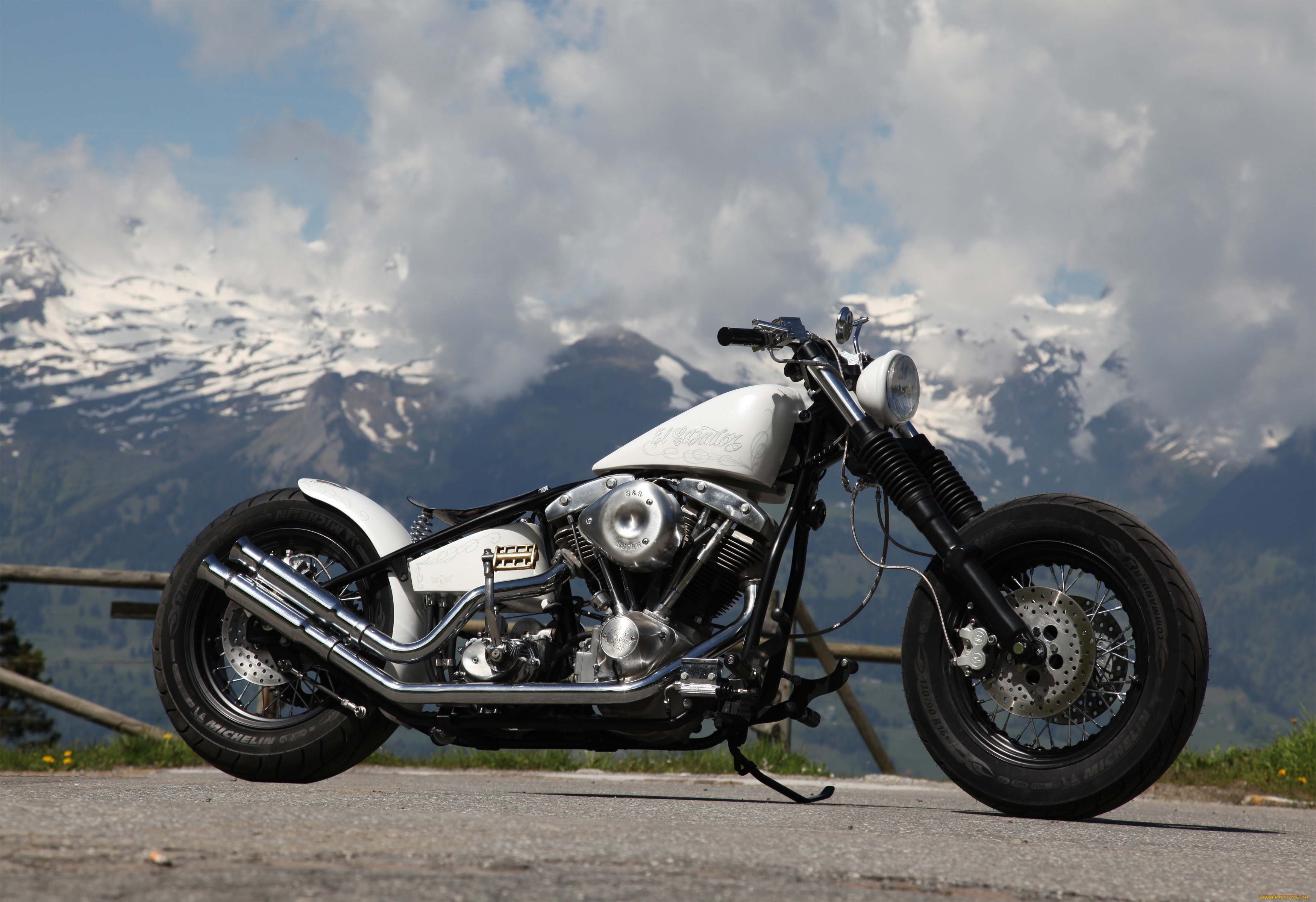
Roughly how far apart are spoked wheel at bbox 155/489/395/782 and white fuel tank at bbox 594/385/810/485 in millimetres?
1314

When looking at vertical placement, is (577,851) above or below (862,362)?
below

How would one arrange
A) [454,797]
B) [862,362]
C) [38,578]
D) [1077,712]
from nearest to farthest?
[1077,712] → [454,797] → [862,362] → [38,578]

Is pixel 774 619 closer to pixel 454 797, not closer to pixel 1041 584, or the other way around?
pixel 1041 584

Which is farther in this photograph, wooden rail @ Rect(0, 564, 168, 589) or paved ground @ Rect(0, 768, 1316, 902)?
wooden rail @ Rect(0, 564, 168, 589)

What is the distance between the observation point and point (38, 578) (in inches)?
328

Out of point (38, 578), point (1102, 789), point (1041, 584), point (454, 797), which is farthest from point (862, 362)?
point (38, 578)

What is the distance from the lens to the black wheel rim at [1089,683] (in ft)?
12.5

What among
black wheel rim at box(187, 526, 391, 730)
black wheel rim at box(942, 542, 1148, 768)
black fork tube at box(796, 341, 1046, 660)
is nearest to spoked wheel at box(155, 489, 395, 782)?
black wheel rim at box(187, 526, 391, 730)

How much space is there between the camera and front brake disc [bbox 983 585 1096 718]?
3.80m

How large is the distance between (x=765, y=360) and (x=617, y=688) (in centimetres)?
157

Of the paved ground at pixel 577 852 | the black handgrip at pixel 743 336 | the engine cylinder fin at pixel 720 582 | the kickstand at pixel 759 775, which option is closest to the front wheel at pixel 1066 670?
the paved ground at pixel 577 852

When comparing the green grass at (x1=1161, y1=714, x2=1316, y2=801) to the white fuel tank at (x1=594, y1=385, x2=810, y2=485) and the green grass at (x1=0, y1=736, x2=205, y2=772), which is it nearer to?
the white fuel tank at (x1=594, y1=385, x2=810, y2=485)

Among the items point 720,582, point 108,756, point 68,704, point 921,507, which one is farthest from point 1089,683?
point 68,704

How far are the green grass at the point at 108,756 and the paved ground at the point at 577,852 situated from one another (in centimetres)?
251
